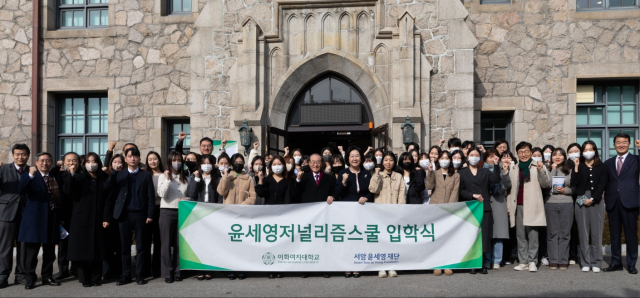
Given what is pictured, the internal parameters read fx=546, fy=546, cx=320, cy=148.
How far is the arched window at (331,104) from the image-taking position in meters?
11.2

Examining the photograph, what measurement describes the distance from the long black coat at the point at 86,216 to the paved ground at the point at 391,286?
46 centimetres

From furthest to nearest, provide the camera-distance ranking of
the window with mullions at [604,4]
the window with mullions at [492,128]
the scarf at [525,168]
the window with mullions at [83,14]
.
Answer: the window with mullions at [83,14] → the window with mullions at [492,128] → the window with mullions at [604,4] → the scarf at [525,168]

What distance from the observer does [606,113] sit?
38.5 feet

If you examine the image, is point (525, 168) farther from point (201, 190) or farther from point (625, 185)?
point (201, 190)

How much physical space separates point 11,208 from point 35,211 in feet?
1.25

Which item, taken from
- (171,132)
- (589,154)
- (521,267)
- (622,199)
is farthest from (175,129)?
(622,199)

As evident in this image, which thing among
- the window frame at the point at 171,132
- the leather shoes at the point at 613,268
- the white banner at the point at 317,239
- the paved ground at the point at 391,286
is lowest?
the paved ground at the point at 391,286

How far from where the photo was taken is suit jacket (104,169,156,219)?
7027 millimetres

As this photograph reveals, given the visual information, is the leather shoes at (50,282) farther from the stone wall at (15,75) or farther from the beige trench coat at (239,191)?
the stone wall at (15,75)

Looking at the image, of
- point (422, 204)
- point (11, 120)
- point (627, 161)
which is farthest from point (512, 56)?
point (11, 120)

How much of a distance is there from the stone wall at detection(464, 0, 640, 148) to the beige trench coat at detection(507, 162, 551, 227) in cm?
396

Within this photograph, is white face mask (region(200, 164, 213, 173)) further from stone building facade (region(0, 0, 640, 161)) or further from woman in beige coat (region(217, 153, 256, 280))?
stone building facade (region(0, 0, 640, 161))

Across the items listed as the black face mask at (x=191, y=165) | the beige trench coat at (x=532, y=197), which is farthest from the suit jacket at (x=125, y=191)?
the beige trench coat at (x=532, y=197)

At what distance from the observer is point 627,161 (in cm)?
748
